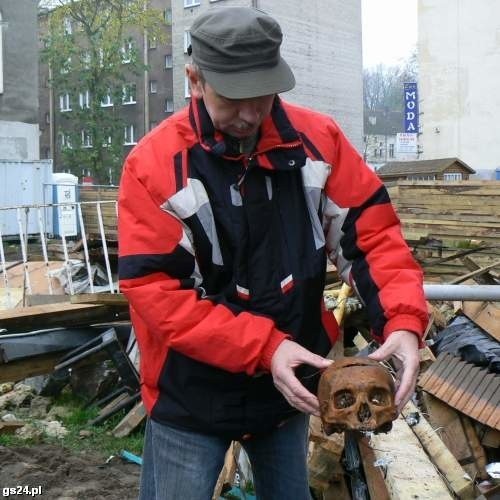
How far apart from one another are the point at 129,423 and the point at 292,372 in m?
4.02

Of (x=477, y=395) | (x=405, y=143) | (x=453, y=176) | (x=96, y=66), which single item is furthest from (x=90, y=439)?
(x=96, y=66)

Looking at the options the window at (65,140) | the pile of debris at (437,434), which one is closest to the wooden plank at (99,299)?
the pile of debris at (437,434)

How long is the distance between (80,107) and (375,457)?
3881 cm

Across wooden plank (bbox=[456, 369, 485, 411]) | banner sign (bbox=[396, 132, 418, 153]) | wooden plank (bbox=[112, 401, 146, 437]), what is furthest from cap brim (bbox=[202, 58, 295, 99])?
banner sign (bbox=[396, 132, 418, 153])

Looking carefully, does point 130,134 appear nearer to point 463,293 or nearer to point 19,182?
point 19,182

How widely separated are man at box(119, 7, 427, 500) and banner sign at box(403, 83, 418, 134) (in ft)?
82.6

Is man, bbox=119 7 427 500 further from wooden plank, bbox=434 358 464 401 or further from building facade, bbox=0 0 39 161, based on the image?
building facade, bbox=0 0 39 161

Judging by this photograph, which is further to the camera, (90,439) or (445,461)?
(90,439)

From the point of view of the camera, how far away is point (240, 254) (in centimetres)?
209

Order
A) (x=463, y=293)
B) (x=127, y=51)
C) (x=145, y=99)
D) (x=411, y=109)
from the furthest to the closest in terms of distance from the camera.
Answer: (x=145, y=99) → (x=127, y=51) → (x=411, y=109) → (x=463, y=293)

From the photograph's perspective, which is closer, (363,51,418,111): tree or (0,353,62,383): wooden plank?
(0,353,62,383): wooden plank

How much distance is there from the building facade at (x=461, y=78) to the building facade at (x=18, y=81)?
60.9 feet

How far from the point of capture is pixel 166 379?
7.06 feet

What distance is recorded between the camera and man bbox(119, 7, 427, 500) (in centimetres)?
200
